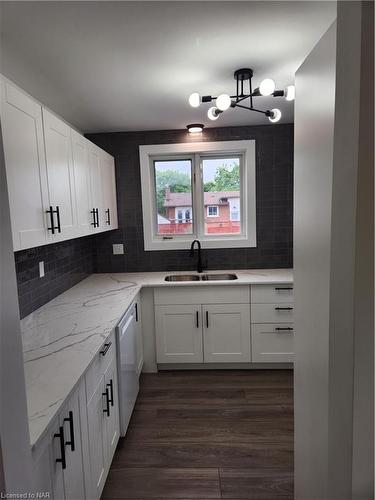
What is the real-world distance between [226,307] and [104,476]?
165cm

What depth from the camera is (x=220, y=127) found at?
10.7 ft

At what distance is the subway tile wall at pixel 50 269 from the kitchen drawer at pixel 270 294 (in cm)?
172

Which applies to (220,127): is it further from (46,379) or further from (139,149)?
(46,379)

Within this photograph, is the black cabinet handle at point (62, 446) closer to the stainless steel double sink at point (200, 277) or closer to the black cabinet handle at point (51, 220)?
the black cabinet handle at point (51, 220)

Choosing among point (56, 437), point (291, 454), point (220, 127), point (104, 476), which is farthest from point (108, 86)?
point (291, 454)

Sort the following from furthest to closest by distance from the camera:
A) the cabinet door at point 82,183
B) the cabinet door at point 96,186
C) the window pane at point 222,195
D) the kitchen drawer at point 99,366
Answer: the window pane at point 222,195 < the cabinet door at point 96,186 < the cabinet door at point 82,183 < the kitchen drawer at point 99,366

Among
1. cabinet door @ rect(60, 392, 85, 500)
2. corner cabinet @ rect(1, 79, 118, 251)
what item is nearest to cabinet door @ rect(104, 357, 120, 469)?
cabinet door @ rect(60, 392, 85, 500)

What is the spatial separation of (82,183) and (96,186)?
1.22ft

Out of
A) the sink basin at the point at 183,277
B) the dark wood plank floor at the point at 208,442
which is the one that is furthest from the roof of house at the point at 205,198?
the dark wood plank floor at the point at 208,442

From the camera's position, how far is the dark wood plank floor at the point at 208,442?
1.71 meters

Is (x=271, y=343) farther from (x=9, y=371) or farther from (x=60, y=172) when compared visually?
(x=9, y=371)

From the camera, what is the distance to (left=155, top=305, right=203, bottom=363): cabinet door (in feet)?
9.58

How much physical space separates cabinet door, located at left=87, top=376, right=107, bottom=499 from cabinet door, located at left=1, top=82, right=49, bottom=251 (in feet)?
2.73

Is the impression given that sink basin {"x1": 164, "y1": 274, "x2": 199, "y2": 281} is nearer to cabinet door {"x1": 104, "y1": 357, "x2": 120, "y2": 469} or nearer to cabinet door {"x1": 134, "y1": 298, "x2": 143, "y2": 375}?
cabinet door {"x1": 134, "y1": 298, "x2": 143, "y2": 375}
